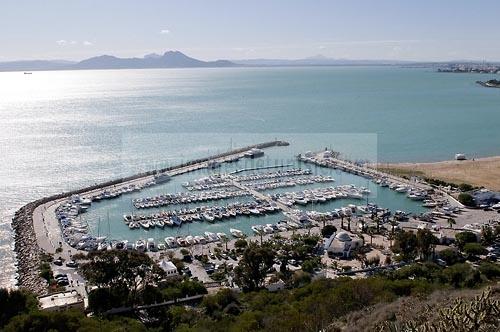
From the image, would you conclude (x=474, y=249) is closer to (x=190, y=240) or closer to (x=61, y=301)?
(x=190, y=240)

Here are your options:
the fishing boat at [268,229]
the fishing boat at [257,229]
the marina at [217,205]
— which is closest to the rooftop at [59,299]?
the marina at [217,205]

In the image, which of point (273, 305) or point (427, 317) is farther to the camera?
point (273, 305)

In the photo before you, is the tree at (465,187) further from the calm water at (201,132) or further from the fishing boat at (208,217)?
the fishing boat at (208,217)

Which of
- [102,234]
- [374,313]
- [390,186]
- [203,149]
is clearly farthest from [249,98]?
[374,313]

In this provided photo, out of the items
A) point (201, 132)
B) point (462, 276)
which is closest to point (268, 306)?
point (462, 276)

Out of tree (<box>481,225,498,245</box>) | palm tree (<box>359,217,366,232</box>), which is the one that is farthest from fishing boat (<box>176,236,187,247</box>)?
tree (<box>481,225,498,245</box>)

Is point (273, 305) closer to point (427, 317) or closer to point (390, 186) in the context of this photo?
point (427, 317)

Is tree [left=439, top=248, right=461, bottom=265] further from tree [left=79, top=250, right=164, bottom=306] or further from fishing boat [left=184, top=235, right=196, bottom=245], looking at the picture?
tree [left=79, top=250, right=164, bottom=306]
